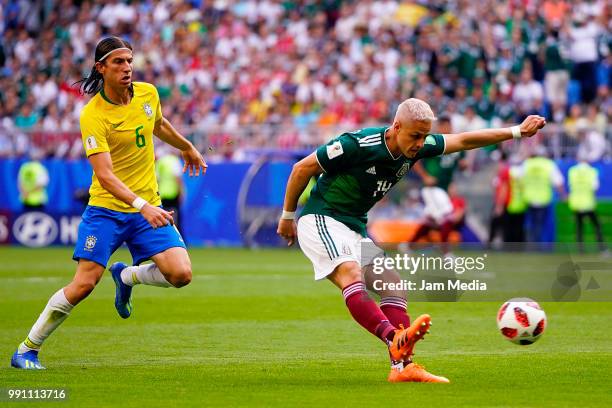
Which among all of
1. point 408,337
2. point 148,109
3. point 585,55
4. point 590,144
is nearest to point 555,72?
point 585,55

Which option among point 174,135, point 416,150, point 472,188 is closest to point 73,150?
point 472,188

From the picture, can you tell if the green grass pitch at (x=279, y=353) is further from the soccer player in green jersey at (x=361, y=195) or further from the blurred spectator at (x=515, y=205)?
the blurred spectator at (x=515, y=205)

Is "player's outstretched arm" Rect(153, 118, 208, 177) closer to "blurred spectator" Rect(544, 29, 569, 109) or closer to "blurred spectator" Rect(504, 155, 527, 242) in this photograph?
"blurred spectator" Rect(504, 155, 527, 242)

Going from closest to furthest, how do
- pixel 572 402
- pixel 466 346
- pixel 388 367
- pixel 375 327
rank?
pixel 572 402
pixel 375 327
pixel 388 367
pixel 466 346

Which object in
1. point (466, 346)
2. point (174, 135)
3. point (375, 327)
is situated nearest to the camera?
point (375, 327)

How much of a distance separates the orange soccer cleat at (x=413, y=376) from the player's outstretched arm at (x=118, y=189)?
6.45 feet

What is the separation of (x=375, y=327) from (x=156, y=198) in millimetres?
2311

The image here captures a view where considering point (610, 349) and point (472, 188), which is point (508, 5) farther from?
point (610, 349)

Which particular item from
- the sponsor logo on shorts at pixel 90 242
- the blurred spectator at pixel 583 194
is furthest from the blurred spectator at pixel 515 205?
the sponsor logo on shorts at pixel 90 242

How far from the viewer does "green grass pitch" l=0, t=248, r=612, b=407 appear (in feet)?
25.3

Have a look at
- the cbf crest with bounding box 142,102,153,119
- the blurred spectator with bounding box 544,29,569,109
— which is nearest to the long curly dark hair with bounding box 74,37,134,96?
the cbf crest with bounding box 142,102,153,119

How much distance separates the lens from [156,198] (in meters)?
9.49

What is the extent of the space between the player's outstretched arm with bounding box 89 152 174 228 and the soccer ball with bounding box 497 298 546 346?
2.65 m

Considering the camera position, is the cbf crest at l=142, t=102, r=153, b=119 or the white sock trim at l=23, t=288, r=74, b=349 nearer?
the white sock trim at l=23, t=288, r=74, b=349
